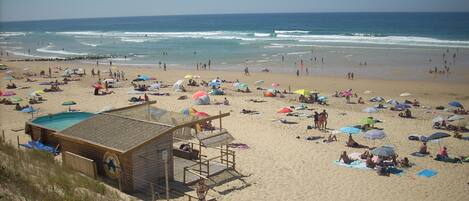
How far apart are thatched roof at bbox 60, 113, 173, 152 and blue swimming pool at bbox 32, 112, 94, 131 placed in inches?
169

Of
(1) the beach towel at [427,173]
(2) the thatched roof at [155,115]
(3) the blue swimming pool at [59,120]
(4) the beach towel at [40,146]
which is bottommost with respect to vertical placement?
(1) the beach towel at [427,173]

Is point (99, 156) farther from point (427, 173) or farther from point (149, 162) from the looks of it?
point (427, 173)

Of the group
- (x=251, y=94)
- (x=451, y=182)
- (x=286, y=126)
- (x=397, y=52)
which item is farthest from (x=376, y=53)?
(x=451, y=182)

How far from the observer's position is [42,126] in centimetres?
1770

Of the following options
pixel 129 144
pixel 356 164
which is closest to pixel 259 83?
pixel 356 164

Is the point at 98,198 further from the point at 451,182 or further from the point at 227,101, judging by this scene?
the point at 227,101

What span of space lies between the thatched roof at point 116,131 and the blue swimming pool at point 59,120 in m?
4.30

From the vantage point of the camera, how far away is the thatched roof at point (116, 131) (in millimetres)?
13016

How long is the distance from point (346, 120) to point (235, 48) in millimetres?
44850

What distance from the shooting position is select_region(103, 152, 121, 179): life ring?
13.2 meters

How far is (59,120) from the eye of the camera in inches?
781

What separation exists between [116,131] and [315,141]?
846cm

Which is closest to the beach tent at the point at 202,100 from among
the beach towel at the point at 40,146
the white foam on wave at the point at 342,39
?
the beach towel at the point at 40,146

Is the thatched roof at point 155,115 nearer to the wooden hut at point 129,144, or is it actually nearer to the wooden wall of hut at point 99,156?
the wooden hut at point 129,144
